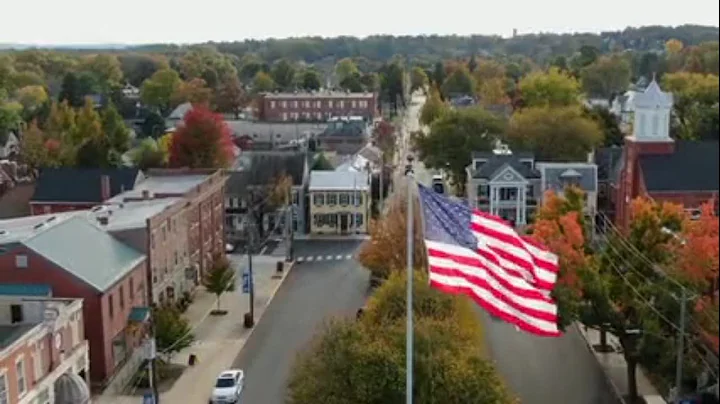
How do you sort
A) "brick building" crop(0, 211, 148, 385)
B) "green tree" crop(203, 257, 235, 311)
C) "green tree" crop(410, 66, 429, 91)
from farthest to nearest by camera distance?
"green tree" crop(410, 66, 429, 91), "green tree" crop(203, 257, 235, 311), "brick building" crop(0, 211, 148, 385)

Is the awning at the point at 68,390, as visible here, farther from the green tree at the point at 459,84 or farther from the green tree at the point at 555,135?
the green tree at the point at 459,84

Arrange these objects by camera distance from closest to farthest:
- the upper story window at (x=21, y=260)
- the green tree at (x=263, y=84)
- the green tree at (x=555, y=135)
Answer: the upper story window at (x=21, y=260), the green tree at (x=555, y=135), the green tree at (x=263, y=84)

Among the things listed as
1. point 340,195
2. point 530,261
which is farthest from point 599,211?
point 530,261

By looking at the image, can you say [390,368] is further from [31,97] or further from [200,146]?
[31,97]

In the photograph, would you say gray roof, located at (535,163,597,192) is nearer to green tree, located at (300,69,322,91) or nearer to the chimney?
the chimney

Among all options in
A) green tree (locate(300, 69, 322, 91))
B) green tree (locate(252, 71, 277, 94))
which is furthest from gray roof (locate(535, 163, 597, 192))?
green tree (locate(252, 71, 277, 94))

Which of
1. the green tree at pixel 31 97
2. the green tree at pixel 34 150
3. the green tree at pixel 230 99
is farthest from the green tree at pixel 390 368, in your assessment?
the green tree at pixel 230 99
